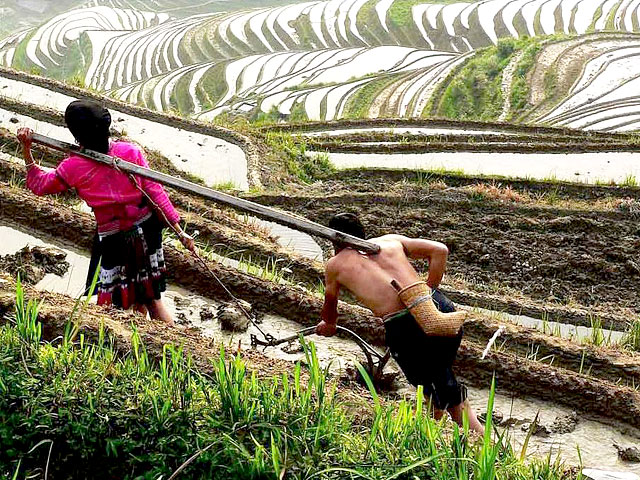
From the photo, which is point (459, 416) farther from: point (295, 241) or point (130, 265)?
point (295, 241)

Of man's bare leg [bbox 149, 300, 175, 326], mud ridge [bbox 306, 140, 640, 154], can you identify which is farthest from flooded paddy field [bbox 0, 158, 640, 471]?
mud ridge [bbox 306, 140, 640, 154]

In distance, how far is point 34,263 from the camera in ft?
16.6

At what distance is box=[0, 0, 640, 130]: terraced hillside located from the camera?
899 inches

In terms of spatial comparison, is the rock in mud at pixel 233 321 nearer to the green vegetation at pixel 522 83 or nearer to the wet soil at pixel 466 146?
the wet soil at pixel 466 146

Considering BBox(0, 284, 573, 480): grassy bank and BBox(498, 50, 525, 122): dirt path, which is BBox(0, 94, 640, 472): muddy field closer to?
BBox(0, 284, 573, 480): grassy bank

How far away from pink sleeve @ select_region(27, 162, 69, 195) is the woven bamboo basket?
1.74 metres

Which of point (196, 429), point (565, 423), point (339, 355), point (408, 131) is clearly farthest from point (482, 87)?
point (196, 429)

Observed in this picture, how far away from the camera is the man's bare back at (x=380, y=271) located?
11.2 ft

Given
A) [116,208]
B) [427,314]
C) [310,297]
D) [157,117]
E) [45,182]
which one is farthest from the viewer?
[157,117]

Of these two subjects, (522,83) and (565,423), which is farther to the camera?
(522,83)

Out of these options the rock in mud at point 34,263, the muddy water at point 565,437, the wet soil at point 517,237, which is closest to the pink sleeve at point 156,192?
the rock in mud at point 34,263

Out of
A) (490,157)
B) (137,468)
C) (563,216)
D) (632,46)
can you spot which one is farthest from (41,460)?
(632,46)

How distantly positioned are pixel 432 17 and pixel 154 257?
37.2 meters

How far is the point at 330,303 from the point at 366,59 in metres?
27.9
